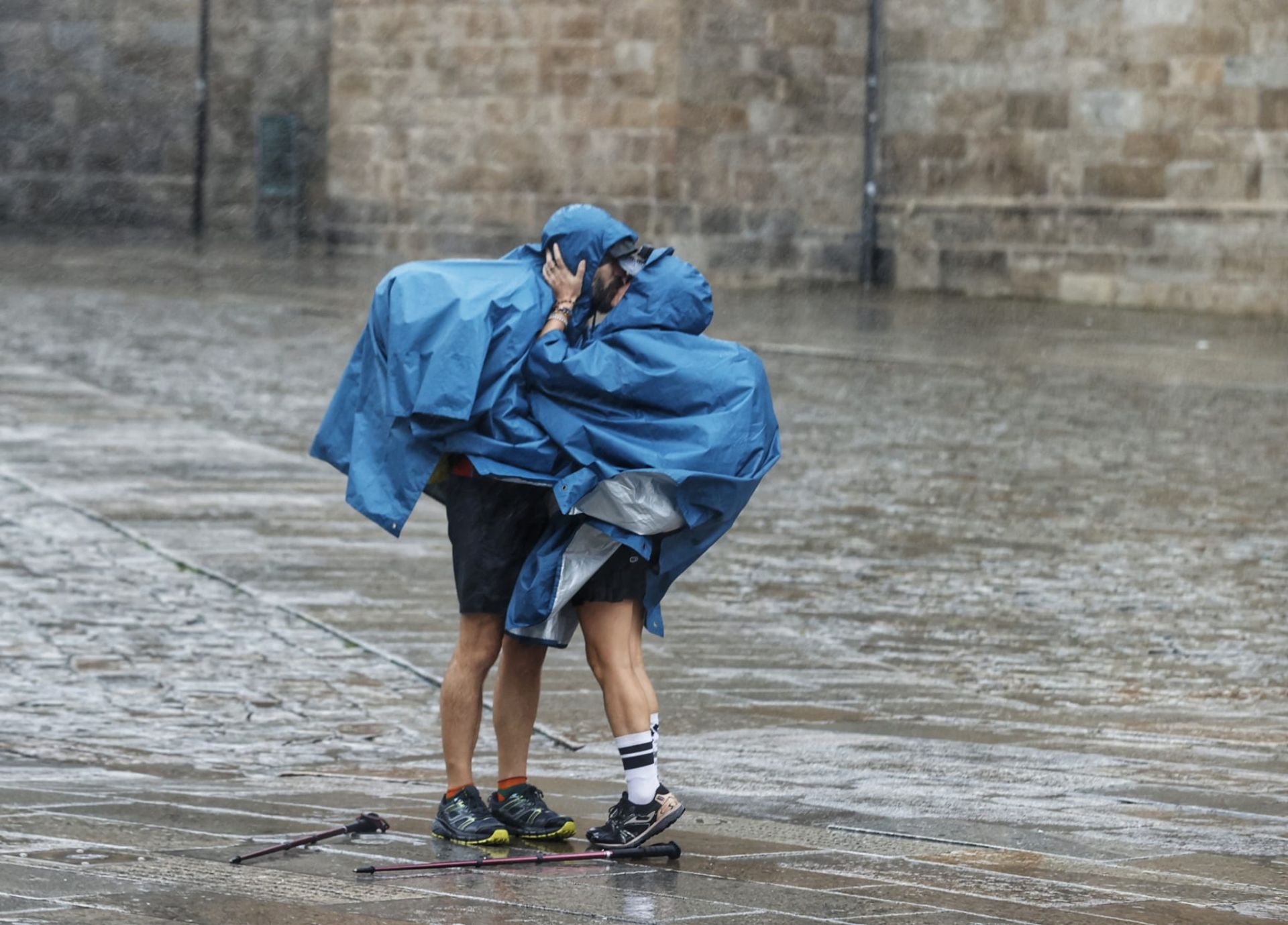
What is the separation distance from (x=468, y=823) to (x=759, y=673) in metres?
2.33

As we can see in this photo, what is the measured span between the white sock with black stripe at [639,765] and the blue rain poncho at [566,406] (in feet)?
0.87

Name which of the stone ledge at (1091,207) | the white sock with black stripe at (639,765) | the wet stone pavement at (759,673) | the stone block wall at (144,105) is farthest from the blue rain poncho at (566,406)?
the stone block wall at (144,105)

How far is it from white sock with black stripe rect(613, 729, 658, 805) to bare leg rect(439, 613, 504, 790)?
0.35 m

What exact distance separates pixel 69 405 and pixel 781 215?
1098 centimetres

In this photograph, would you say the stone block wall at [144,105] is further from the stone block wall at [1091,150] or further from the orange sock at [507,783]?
the orange sock at [507,783]

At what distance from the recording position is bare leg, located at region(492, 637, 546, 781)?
17.0 ft

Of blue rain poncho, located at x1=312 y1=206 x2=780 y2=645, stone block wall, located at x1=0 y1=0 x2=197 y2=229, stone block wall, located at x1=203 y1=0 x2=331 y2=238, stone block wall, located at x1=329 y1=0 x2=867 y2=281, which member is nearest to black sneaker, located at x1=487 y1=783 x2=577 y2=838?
blue rain poncho, located at x1=312 y1=206 x2=780 y2=645

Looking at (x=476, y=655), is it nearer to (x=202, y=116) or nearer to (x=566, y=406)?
(x=566, y=406)

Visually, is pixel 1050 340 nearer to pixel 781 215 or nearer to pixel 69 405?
pixel 781 215

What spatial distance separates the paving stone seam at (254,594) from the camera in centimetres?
646

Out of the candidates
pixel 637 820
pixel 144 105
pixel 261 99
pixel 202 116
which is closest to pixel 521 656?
pixel 637 820

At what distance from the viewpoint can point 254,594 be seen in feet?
26.7

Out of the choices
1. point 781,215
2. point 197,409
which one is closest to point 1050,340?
point 781,215

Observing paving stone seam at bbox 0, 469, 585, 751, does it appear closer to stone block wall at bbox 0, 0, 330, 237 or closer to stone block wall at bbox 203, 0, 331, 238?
stone block wall at bbox 203, 0, 331, 238
